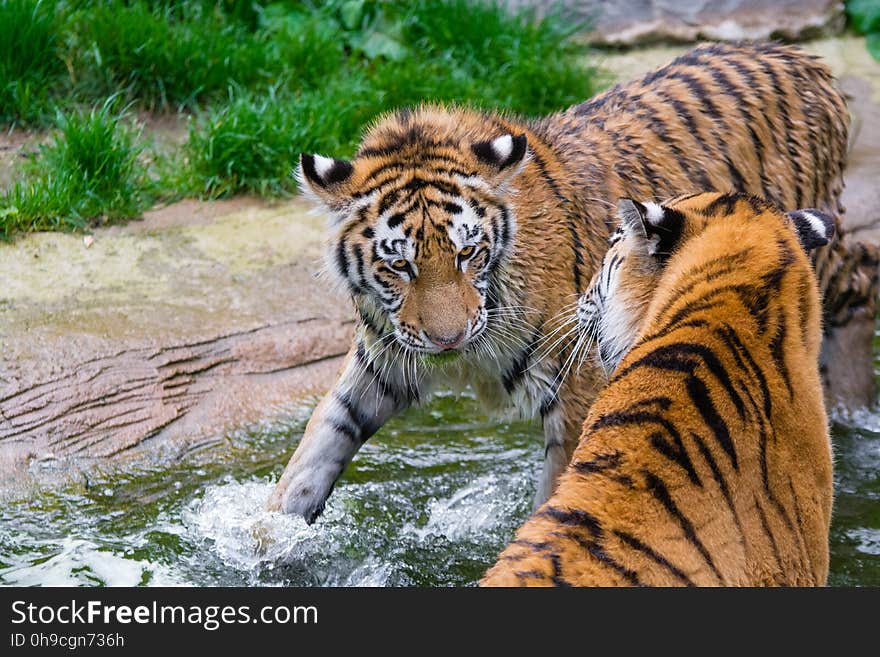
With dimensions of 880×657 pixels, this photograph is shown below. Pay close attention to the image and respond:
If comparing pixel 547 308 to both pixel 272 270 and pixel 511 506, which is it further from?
pixel 272 270

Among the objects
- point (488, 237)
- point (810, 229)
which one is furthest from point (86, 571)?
point (810, 229)

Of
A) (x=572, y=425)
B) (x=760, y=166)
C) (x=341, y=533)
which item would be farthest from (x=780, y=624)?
(x=760, y=166)

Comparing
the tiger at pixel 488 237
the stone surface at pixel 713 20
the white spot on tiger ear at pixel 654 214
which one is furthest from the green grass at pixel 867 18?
the white spot on tiger ear at pixel 654 214

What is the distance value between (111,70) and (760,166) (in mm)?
3864

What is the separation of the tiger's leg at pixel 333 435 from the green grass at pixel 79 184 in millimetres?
2328

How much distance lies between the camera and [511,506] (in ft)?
15.3

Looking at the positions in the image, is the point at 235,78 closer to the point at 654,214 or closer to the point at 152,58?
the point at 152,58

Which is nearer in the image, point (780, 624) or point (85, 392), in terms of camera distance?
point (780, 624)

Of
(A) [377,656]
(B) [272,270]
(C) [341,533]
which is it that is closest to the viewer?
(A) [377,656]

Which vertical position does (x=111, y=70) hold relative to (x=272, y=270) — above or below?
above

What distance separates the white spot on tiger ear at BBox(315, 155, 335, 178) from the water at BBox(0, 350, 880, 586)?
3.78 feet

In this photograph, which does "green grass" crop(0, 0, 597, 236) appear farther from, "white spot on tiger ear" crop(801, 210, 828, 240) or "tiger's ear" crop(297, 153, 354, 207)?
"white spot on tiger ear" crop(801, 210, 828, 240)

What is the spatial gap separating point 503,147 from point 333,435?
111 centimetres

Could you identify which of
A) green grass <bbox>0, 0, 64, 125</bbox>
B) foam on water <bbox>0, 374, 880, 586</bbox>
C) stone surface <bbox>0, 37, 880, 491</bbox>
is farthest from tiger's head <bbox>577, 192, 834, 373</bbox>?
green grass <bbox>0, 0, 64, 125</bbox>
